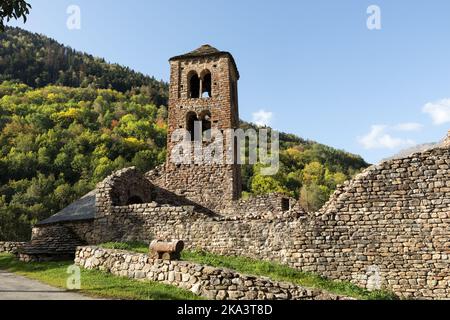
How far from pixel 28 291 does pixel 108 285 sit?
68.3 inches

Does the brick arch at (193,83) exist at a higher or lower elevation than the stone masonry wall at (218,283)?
higher

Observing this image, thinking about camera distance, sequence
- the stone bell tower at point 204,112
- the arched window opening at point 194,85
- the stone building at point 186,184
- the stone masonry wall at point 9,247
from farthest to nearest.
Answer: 1. the arched window opening at point 194,85
2. the stone bell tower at point 204,112
3. the stone masonry wall at point 9,247
4. the stone building at point 186,184

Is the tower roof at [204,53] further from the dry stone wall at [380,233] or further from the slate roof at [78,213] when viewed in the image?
the dry stone wall at [380,233]

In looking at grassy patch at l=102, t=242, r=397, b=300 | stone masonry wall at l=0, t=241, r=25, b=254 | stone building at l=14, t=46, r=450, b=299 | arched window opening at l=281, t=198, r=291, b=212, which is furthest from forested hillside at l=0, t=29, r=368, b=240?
grassy patch at l=102, t=242, r=397, b=300

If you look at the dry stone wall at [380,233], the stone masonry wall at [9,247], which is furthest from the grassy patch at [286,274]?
the stone masonry wall at [9,247]

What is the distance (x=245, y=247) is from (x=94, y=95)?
79.3 meters

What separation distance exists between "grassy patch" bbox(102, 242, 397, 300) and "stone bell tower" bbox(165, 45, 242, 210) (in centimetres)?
817

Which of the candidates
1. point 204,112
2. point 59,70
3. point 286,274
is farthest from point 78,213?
point 59,70

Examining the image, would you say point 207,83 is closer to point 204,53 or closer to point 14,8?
point 204,53

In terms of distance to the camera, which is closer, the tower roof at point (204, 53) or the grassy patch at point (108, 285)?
the grassy patch at point (108, 285)

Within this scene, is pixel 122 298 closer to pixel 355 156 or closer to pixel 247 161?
pixel 247 161

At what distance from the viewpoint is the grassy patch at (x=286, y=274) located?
10585 mm
